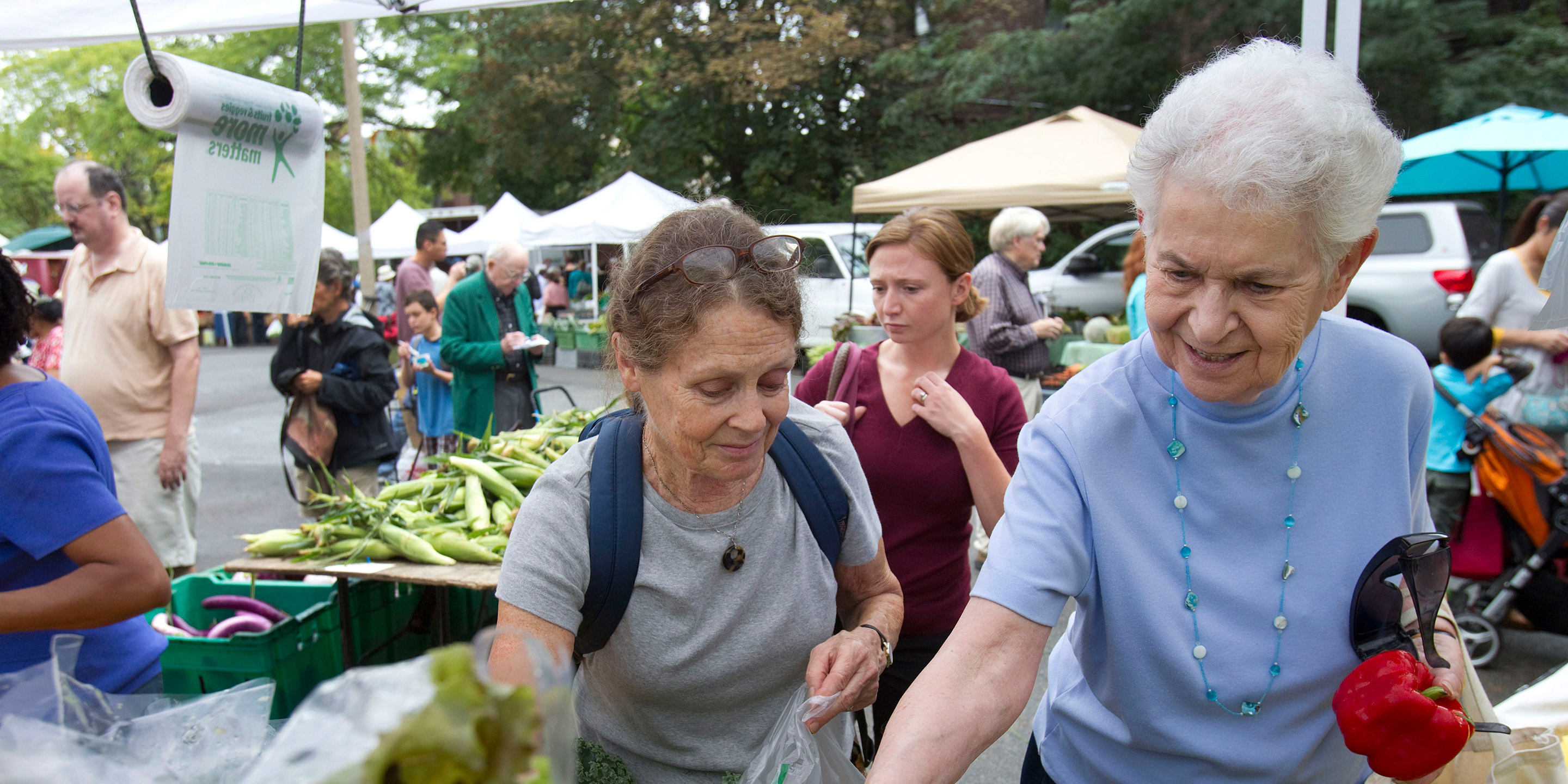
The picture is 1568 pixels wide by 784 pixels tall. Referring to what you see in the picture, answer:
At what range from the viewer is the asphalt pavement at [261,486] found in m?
3.62

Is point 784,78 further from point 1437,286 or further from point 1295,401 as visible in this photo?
point 1295,401

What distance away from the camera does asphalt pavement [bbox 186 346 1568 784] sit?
142 inches

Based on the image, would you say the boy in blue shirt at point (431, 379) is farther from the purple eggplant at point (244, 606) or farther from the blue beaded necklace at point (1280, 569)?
the blue beaded necklace at point (1280, 569)

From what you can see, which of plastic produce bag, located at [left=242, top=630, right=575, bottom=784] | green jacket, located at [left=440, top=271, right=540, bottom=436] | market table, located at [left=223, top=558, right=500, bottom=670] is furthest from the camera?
green jacket, located at [left=440, top=271, right=540, bottom=436]

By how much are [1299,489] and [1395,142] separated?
0.46 meters

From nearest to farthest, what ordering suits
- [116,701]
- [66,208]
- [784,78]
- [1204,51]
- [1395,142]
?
[116,701] → [1395,142] → [66,208] → [1204,51] → [784,78]

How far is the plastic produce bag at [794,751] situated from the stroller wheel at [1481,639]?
3.66 metres

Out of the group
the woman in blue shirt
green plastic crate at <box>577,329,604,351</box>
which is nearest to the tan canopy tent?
green plastic crate at <box>577,329,604,351</box>

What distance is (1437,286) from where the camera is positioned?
993 centimetres

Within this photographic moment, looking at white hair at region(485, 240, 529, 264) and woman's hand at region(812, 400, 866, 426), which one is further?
white hair at region(485, 240, 529, 264)

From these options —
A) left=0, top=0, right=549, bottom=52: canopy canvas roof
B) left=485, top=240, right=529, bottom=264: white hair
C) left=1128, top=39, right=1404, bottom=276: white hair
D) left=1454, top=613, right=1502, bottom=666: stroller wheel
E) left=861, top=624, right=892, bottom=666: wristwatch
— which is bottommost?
left=1454, top=613, right=1502, bottom=666: stroller wheel

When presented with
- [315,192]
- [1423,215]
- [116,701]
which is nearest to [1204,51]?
[1423,215]

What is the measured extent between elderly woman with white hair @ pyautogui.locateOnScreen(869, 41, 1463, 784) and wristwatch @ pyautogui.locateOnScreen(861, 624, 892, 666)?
17.4 inches

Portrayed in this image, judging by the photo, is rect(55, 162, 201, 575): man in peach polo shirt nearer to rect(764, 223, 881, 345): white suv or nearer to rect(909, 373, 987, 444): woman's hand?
rect(909, 373, 987, 444): woman's hand
